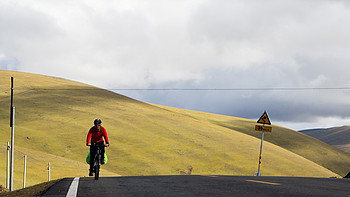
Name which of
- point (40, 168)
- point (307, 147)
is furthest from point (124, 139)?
point (307, 147)

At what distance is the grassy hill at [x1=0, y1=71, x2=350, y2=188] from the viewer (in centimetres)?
6775

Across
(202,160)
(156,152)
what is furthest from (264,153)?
(156,152)

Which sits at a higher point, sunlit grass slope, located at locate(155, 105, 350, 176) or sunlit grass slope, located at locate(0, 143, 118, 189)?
sunlit grass slope, located at locate(0, 143, 118, 189)

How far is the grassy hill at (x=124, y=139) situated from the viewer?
222 ft

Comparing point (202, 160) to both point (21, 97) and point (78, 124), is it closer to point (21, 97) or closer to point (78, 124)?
point (78, 124)

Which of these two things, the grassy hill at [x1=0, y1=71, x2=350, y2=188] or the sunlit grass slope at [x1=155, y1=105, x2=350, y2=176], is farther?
the sunlit grass slope at [x1=155, y1=105, x2=350, y2=176]

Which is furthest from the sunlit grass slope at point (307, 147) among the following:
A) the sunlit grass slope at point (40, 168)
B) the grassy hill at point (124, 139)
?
the sunlit grass slope at point (40, 168)

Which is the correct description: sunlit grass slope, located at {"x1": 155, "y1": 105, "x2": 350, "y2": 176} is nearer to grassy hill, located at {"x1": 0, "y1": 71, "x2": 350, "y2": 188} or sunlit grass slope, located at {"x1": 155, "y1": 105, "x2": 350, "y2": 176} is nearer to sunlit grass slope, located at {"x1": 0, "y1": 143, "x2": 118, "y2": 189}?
grassy hill, located at {"x1": 0, "y1": 71, "x2": 350, "y2": 188}

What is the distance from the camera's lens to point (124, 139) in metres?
78.3

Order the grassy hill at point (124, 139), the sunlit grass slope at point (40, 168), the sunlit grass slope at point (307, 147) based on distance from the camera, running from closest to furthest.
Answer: the sunlit grass slope at point (40, 168), the grassy hill at point (124, 139), the sunlit grass slope at point (307, 147)

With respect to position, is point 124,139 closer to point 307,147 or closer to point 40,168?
point 40,168

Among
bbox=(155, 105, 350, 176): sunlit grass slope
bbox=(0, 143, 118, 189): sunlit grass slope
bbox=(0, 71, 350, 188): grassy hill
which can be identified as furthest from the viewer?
bbox=(155, 105, 350, 176): sunlit grass slope

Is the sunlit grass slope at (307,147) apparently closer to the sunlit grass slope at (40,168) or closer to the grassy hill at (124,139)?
the grassy hill at (124,139)

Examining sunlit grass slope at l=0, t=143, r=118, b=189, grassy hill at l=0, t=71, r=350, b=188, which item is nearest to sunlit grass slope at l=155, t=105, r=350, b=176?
grassy hill at l=0, t=71, r=350, b=188
